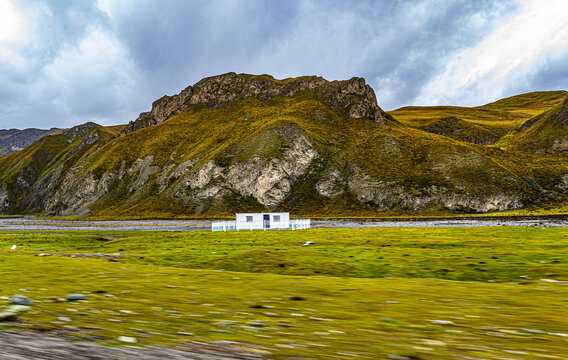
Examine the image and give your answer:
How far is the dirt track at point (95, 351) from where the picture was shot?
4898 mm

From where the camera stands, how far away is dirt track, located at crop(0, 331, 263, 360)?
490 centimetres

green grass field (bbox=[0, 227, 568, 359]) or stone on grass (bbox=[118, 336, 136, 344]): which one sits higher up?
stone on grass (bbox=[118, 336, 136, 344])

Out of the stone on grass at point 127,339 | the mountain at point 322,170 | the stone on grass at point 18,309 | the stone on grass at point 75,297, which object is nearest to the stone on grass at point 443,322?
the stone on grass at point 127,339

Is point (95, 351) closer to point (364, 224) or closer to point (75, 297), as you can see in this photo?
point (75, 297)

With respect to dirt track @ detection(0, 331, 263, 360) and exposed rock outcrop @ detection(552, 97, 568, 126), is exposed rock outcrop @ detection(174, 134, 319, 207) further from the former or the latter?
exposed rock outcrop @ detection(552, 97, 568, 126)

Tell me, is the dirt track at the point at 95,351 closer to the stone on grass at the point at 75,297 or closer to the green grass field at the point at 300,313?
the green grass field at the point at 300,313

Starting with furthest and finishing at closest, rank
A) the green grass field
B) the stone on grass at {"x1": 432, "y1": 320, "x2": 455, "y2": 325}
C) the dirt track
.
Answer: the stone on grass at {"x1": 432, "y1": 320, "x2": 455, "y2": 325} < the green grass field < the dirt track

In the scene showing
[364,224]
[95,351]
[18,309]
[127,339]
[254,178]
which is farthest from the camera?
[254,178]

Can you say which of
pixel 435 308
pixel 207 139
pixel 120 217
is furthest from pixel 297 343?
pixel 207 139

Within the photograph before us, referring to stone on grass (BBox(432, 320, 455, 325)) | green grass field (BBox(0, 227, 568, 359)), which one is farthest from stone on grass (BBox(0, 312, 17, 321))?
stone on grass (BBox(432, 320, 455, 325))

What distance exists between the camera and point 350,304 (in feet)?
31.4

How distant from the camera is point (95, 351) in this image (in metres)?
5.21

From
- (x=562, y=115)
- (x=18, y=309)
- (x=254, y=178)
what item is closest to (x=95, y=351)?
(x=18, y=309)

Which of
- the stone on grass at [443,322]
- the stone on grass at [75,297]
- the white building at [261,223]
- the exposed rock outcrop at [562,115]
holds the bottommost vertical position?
the white building at [261,223]
